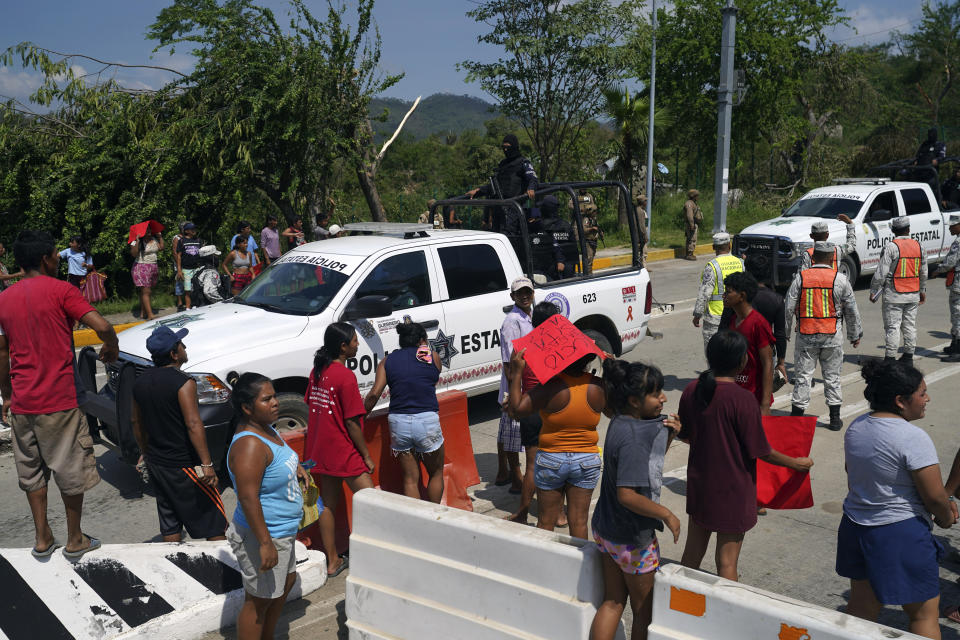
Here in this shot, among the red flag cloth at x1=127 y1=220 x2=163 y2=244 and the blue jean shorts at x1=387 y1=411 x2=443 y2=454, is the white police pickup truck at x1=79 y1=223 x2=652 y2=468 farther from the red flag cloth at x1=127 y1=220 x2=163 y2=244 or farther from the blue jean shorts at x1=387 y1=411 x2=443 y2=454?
the red flag cloth at x1=127 y1=220 x2=163 y2=244

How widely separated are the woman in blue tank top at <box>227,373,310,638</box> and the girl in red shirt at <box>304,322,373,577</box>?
0.98 m

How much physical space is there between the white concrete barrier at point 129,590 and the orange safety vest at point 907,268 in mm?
7586

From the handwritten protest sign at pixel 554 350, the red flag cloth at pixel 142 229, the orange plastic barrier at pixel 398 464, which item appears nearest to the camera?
the handwritten protest sign at pixel 554 350

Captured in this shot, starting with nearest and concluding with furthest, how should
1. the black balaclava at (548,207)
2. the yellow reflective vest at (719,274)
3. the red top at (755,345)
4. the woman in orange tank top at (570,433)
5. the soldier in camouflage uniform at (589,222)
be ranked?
the woman in orange tank top at (570,433)
the red top at (755,345)
the yellow reflective vest at (719,274)
the black balaclava at (548,207)
the soldier in camouflage uniform at (589,222)

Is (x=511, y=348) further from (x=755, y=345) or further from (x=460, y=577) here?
(x=460, y=577)

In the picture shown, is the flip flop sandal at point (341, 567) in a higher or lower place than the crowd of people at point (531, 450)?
lower

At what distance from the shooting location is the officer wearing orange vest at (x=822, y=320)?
7.51 m

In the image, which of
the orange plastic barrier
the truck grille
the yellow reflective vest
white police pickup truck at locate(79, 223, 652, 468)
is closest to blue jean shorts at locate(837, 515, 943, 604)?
the orange plastic barrier

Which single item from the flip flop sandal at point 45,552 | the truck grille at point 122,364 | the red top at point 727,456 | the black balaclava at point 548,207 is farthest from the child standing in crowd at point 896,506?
the black balaclava at point 548,207

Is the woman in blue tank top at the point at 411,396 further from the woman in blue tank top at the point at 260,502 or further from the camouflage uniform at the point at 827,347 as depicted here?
A: the camouflage uniform at the point at 827,347

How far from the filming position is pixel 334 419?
5.10 metres

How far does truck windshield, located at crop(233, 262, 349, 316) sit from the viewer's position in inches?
283

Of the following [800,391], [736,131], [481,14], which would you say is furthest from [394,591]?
[736,131]

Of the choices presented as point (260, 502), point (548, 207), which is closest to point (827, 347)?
point (548, 207)
